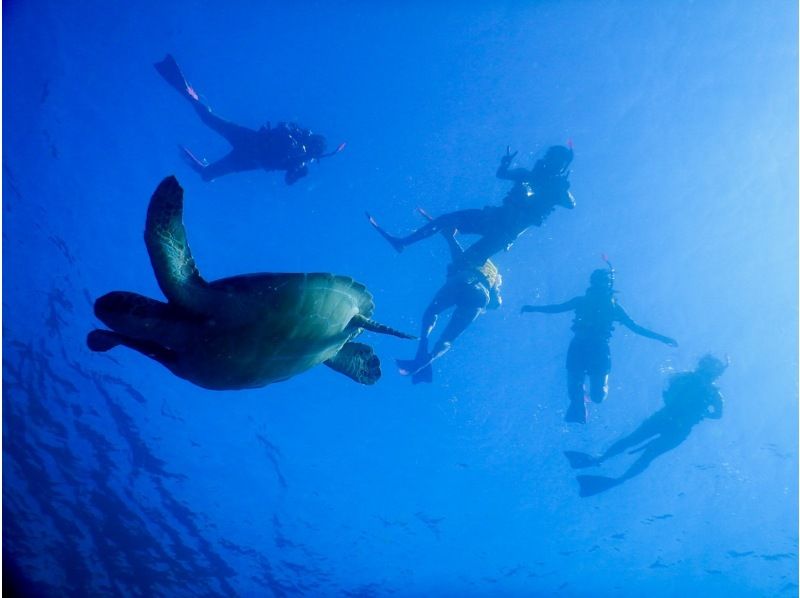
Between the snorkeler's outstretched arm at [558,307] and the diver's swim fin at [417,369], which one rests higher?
the snorkeler's outstretched arm at [558,307]

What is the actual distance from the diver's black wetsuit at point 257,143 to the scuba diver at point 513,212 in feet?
11.2

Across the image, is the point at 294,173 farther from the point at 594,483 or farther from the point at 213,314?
the point at 594,483

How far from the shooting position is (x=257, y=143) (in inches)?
527

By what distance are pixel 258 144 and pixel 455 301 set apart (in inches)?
322

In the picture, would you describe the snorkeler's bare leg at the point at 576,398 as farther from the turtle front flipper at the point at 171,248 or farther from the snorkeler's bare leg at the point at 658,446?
the turtle front flipper at the point at 171,248

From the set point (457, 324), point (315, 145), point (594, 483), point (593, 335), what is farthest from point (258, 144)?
point (594, 483)

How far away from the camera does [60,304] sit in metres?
20.6

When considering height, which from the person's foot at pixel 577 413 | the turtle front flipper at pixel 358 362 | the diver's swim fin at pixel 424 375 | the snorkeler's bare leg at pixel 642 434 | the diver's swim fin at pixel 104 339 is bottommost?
the diver's swim fin at pixel 104 339

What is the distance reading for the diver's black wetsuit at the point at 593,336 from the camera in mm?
11930

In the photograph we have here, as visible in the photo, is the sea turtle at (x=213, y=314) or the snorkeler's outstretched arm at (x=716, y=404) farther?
the snorkeler's outstretched arm at (x=716, y=404)

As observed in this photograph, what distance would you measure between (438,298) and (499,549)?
74.7ft

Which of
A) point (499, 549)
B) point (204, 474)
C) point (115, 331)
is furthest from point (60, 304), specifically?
point (499, 549)

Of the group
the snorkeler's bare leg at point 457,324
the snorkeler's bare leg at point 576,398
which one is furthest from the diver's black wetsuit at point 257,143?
the snorkeler's bare leg at point 576,398

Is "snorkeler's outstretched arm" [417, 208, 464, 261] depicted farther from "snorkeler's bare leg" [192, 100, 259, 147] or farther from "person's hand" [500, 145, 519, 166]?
"snorkeler's bare leg" [192, 100, 259, 147]
